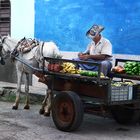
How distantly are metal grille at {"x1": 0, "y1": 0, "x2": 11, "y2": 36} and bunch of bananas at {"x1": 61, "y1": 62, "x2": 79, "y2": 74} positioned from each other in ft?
19.4

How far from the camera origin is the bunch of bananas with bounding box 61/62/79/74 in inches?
298

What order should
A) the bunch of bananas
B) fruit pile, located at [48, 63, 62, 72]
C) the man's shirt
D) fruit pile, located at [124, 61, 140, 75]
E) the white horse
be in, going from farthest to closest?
the white horse
the man's shirt
fruit pile, located at [124, 61, 140, 75]
fruit pile, located at [48, 63, 62, 72]
the bunch of bananas

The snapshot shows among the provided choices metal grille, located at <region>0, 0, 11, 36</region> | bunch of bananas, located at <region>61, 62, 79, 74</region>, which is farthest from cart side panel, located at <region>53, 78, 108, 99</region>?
metal grille, located at <region>0, 0, 11, 36</region>

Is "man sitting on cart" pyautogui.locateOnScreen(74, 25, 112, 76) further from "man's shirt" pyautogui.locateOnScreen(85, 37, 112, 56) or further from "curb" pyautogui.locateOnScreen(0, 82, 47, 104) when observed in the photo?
"curb" pyautogui.locateOnScreen(0, 82, 47, 104)

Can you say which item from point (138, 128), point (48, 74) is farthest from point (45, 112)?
point (138, 128)

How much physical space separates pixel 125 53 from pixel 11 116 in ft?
9.60

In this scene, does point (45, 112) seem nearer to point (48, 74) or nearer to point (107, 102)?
point (48, 74)

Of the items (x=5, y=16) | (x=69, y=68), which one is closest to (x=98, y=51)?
(x=69, y=68)

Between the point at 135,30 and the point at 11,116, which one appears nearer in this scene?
the point at 11,116

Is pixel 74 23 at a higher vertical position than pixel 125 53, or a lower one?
higher

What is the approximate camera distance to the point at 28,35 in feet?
40.8

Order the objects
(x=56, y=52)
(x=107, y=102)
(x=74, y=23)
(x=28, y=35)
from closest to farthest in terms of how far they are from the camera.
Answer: (x=107, y=102)
(x=56, y=52)
(x=74, y=23)
(x=28, y=35)

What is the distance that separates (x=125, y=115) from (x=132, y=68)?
0.91 meters

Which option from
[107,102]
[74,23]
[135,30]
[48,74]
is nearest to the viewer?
[107,102]
